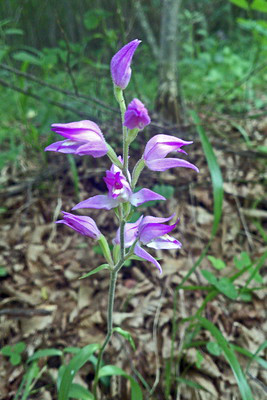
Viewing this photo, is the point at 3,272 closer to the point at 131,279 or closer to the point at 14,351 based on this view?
the point at 14,351

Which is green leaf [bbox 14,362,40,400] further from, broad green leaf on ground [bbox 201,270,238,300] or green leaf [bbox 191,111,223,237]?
green leaf [bbox 191,111,223,237]

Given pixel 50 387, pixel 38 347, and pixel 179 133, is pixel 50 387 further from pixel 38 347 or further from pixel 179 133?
pixel 179 133

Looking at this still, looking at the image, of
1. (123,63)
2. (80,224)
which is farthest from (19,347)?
(123,63)

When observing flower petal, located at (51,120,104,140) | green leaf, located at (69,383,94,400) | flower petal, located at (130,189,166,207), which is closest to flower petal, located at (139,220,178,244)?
flower petal, located at (130,189,166,207)

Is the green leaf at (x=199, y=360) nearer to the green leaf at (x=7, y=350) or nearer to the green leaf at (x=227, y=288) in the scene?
the green leaf at (x=227, y=288)

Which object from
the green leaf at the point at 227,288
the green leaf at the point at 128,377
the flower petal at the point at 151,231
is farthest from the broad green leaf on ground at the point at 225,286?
the flower petal at the point at 151,231

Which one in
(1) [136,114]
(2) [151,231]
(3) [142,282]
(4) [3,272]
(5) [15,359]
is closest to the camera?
(1) [136,114]

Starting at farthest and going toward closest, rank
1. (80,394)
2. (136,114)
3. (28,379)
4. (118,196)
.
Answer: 1. (28,379)
2. (80,394)
3. (118,196)
4. (136,114)
